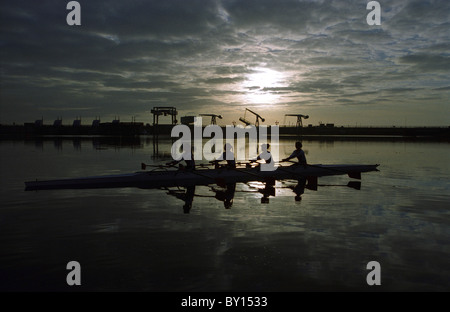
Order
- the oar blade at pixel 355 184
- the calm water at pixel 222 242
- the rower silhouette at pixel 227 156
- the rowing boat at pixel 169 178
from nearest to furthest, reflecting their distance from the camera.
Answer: the calm water at pixel 222 242
the rowing boat at pixel 169 178
the oar blade at pixel 355 184
the rower silhouette at pixel 227 156

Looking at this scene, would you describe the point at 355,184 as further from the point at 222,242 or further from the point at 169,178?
the point at 222,242

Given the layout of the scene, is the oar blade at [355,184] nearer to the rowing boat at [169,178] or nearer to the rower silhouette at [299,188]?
the rowing boat at [169,178]

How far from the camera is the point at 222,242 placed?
918 centimetres

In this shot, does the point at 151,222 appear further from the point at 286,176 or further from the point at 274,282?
the point at 286,176

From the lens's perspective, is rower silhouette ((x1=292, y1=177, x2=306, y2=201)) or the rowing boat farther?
the rowing boat

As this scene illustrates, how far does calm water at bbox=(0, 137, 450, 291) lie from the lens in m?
6.87

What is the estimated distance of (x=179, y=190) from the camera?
701 inches

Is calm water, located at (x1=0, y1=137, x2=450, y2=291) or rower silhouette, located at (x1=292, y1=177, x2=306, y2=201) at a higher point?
rower silhouette, located at (x1=292, y1=177, x2=306, y2=201)

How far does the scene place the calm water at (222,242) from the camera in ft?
22.5

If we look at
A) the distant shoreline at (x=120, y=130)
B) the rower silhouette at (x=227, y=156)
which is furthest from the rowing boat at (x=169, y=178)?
the distant shoreline at (x=120, y=130)

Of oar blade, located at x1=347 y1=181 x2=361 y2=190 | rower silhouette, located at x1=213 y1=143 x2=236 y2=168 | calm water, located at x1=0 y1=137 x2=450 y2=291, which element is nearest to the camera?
calm water, located at x1=0 y1=137 x2=450 y2=291

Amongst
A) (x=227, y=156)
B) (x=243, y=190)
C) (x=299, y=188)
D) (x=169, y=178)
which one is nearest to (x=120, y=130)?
(x=227, y=156)

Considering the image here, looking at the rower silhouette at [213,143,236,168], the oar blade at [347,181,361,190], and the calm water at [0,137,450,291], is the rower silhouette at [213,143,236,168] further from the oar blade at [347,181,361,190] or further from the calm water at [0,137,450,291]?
the oar blade at [347,181,361,190]

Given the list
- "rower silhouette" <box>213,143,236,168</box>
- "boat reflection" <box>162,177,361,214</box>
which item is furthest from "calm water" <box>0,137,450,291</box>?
"rower silhouette" <box>213,143,236,168</box>
